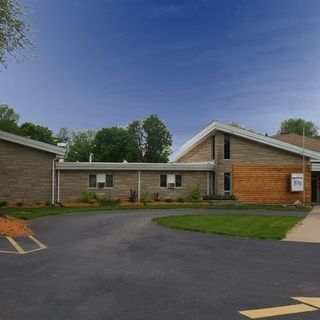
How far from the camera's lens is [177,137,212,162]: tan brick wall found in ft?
127

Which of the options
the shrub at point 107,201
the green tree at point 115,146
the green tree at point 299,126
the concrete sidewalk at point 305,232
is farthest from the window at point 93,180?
the green tree at point 299,126

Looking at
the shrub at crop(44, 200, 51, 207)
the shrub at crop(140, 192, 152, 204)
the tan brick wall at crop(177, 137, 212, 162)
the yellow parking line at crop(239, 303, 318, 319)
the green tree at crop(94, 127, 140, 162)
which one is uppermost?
the green tree at crop(94, 127, 140, 162)

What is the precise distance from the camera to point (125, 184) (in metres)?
35.1

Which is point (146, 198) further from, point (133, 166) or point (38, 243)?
point (38, 243)

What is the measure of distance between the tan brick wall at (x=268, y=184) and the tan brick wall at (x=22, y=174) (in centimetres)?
1333

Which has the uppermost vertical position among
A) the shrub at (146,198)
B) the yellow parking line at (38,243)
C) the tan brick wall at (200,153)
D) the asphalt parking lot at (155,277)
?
the tan brick wall at (200,153)

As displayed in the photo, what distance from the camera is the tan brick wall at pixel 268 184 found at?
1388 inches

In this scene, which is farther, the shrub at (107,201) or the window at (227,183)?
the window at (227,183)

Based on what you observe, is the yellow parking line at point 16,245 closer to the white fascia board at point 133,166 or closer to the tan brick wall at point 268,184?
the white fascia board at point 133,166

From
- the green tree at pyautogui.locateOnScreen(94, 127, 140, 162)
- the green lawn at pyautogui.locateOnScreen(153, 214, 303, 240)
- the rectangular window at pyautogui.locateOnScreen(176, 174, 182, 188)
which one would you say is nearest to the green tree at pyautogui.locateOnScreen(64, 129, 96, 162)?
the green tree at pyautogui.locateOnScreen(94, 127, 140, 162)

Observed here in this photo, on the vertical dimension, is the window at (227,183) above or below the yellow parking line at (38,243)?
above

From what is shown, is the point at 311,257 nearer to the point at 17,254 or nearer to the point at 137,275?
the point at 137,275

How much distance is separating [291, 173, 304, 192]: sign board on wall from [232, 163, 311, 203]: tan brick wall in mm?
564

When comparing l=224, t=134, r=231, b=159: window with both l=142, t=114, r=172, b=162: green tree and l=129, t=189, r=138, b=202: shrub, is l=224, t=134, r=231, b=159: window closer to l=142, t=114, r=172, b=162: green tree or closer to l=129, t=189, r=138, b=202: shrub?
l=129, t=189, r=138, b=202: shrub
